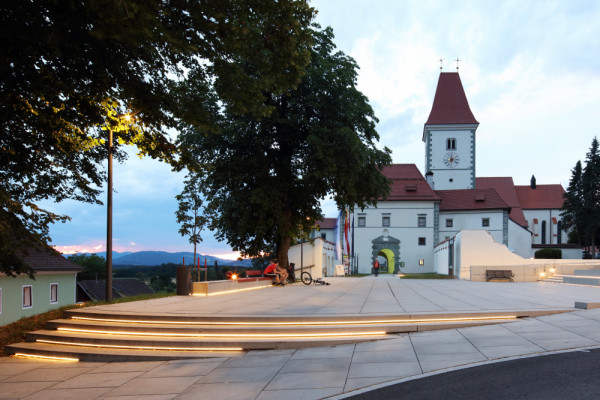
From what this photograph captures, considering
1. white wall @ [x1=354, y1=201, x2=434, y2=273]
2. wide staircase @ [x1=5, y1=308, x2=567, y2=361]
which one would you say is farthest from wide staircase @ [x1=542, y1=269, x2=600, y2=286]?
white wall @ [x1=354, y1=201, x2=434, y2=273]

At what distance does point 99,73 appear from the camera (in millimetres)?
9438

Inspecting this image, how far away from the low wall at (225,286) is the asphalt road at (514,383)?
38.6 ft

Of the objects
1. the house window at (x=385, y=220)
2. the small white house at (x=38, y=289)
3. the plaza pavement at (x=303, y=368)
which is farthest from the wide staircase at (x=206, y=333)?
the house window at (x=385, y=220)

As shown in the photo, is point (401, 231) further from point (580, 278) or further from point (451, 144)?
point (580, 278)

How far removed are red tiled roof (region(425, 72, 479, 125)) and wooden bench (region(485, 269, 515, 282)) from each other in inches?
2046

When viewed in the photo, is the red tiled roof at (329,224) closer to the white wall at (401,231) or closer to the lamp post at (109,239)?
the white wall at (401,231)

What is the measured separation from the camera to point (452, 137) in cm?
7875

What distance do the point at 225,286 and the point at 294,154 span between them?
10150 millimetres

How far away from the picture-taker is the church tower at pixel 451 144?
253 ft

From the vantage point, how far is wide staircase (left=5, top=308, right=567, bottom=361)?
901cm

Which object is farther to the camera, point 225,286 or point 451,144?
point 451,144

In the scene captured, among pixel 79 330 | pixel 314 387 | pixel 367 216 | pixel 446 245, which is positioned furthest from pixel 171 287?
pixel 314 387

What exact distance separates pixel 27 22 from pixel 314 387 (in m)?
7.01

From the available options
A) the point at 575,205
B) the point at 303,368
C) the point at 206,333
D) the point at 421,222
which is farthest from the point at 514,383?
the point at 575,205
